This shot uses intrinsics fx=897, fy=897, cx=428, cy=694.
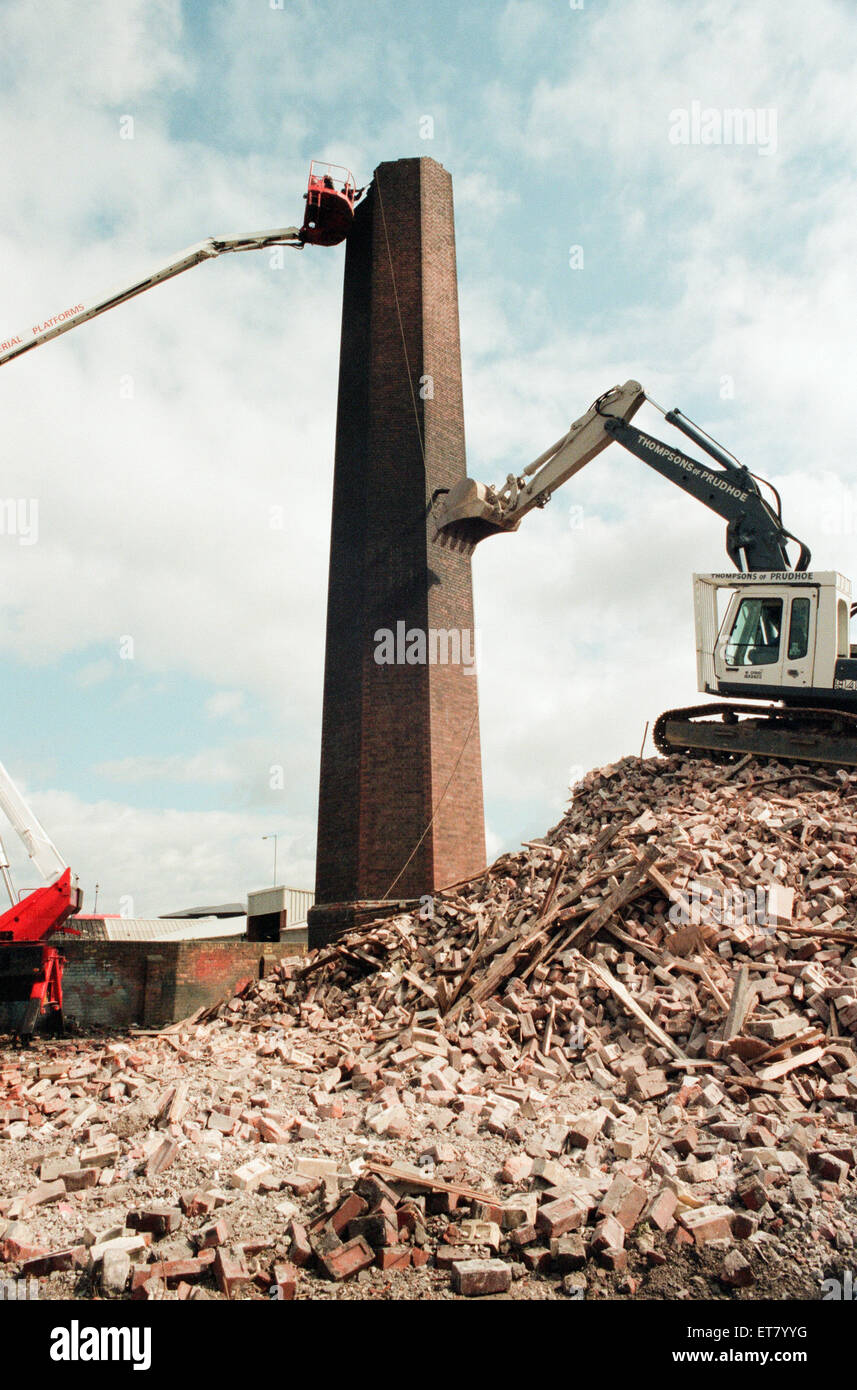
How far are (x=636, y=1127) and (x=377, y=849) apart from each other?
30.7ft

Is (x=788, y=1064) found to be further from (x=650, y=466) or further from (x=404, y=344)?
(x=404, y=344)

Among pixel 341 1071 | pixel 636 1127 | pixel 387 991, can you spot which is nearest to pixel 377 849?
pixel 387 991

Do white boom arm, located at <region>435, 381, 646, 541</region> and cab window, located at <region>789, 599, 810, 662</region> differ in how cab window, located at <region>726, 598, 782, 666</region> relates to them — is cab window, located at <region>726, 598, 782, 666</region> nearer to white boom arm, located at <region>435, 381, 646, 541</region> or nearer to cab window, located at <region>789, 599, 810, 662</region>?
cab window, located at <region>789, 599, 810, 662</region>

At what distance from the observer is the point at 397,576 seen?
16.2 m

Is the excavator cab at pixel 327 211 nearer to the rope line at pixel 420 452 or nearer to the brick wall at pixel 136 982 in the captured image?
the rope line at pixel 420 452

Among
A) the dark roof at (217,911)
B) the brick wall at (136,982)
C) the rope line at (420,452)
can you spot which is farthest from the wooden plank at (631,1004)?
the dark roof at (217,911)

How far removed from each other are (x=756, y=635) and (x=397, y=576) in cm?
631

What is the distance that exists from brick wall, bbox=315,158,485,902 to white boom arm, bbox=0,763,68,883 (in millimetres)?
4558

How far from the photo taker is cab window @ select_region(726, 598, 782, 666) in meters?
13.1

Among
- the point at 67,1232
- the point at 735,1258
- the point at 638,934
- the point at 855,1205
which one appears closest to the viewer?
the point at 735,1258

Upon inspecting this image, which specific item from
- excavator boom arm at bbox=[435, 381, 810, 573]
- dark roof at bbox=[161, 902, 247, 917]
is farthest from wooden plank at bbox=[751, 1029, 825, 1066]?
dark roof at bbox=[161, 902, 247, 917]

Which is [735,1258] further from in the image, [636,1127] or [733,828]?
[733,828]

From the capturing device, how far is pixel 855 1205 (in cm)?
501

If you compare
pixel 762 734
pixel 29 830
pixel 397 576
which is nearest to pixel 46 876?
pixel 29 830
